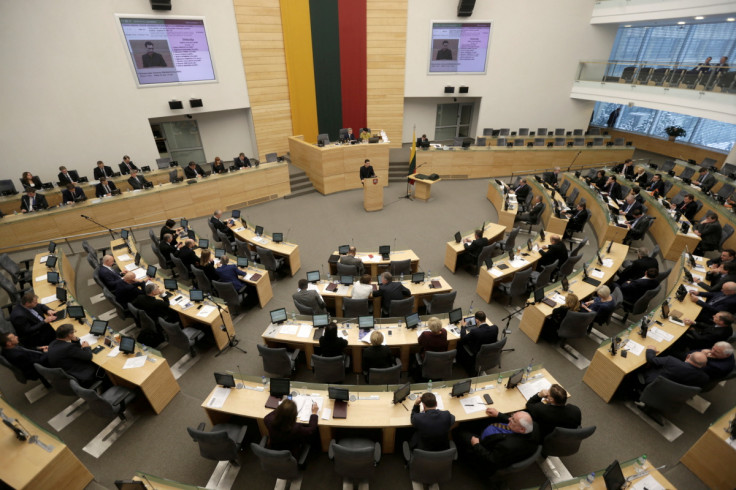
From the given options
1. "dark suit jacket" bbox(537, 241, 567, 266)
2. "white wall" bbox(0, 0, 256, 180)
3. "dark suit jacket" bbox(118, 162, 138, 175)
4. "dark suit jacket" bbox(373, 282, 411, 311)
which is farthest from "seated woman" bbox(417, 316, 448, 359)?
"white wall" bbox(0, 0, 256, 180)

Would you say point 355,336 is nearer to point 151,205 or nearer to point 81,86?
point 151,205

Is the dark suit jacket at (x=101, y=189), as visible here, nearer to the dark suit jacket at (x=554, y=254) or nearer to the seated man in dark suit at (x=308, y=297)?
the seated man in dark suit at (x=308, y=297)

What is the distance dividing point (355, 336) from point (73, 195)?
32.8 feet

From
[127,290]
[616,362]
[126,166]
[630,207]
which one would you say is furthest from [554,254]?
[126,166]

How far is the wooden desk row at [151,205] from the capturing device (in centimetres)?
952

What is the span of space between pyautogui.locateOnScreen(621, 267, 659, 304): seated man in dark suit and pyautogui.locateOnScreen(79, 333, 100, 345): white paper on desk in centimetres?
970

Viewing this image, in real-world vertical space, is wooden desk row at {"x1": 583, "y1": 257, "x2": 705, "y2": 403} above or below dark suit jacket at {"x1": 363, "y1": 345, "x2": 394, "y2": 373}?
below

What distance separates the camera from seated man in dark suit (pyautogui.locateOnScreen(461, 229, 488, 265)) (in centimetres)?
831

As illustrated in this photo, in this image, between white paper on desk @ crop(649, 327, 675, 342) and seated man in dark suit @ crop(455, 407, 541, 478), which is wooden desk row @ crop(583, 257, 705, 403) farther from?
seated man in dark suit @ crop(455, 407, 541, 478)

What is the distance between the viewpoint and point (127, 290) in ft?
21.9

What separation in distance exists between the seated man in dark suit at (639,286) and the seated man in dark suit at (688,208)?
462 centimetres

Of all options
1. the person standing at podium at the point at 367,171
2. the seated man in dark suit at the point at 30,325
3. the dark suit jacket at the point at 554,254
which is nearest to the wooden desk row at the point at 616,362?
the dark suit jacket at the point at 554,254

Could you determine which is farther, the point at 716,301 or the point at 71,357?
the point at 716,301

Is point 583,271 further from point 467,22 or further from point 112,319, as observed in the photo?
point 467,22
